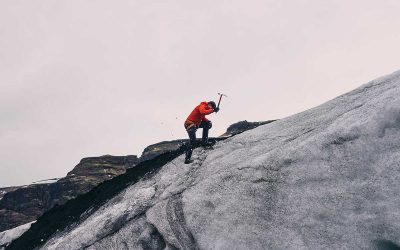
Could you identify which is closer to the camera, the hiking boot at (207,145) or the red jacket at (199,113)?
the red jacket at (199,113)

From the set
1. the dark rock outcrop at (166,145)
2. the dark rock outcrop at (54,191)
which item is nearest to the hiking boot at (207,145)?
the dark rock outcrop at (54,191)

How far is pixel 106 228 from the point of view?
43.4 feet

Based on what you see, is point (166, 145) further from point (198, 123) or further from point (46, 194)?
point (198, 123)

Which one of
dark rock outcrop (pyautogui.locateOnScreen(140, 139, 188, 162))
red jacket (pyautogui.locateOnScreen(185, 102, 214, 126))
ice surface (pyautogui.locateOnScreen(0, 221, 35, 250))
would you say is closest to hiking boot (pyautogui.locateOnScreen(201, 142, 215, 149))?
red jacket (pyautogui.locateOnScreen(185, 102, 214, 126))

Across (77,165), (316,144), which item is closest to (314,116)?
(316,144)

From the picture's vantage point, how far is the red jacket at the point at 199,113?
613 inches

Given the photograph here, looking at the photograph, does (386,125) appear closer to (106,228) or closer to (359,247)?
(359,247)

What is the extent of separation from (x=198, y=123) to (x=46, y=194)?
54.8 meters

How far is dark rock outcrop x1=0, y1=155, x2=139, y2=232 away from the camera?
56.4 meters

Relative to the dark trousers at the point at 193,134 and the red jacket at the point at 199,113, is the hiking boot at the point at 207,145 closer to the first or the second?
the dark trousers at the point at 193,134

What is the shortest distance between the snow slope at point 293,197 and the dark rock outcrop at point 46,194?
45.1 m

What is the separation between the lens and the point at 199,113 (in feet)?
53.0

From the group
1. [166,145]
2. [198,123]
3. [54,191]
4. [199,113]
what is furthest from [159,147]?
[199,113]

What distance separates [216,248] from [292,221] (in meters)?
2.21
